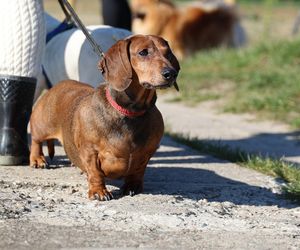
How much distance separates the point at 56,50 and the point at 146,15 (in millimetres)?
6639

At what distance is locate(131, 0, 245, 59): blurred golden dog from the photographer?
1151 cm

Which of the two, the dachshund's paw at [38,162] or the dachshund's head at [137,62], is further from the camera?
the dachshund's paw at [38,162]

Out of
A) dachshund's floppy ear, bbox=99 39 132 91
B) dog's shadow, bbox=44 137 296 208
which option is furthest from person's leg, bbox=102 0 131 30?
dachshund's floppy ear, bbox=99 39 132 91

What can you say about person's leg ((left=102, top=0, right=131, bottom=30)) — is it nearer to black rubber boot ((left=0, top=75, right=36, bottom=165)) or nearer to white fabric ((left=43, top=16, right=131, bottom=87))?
white fabric ((left=43, top=16, right=131, bottom=87))

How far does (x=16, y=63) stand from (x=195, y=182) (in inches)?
44.7

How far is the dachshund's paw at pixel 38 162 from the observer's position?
447cm

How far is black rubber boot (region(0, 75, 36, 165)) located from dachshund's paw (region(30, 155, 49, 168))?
0.23 feet

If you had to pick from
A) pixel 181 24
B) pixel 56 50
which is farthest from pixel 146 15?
pixel 56 50

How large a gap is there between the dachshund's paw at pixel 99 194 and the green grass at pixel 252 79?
10.2ft

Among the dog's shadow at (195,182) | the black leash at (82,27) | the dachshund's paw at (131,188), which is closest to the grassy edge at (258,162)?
the dog's shadow at (195,182)

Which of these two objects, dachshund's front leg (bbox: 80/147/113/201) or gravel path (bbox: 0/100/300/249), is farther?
dachshund's front leg (bbox: 80/147/113/201)

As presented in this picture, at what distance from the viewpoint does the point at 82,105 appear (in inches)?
156

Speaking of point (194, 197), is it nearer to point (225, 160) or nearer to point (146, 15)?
point (225, 160)

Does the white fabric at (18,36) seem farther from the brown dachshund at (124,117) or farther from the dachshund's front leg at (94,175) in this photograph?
the dachshund's front leg at (94,175)
